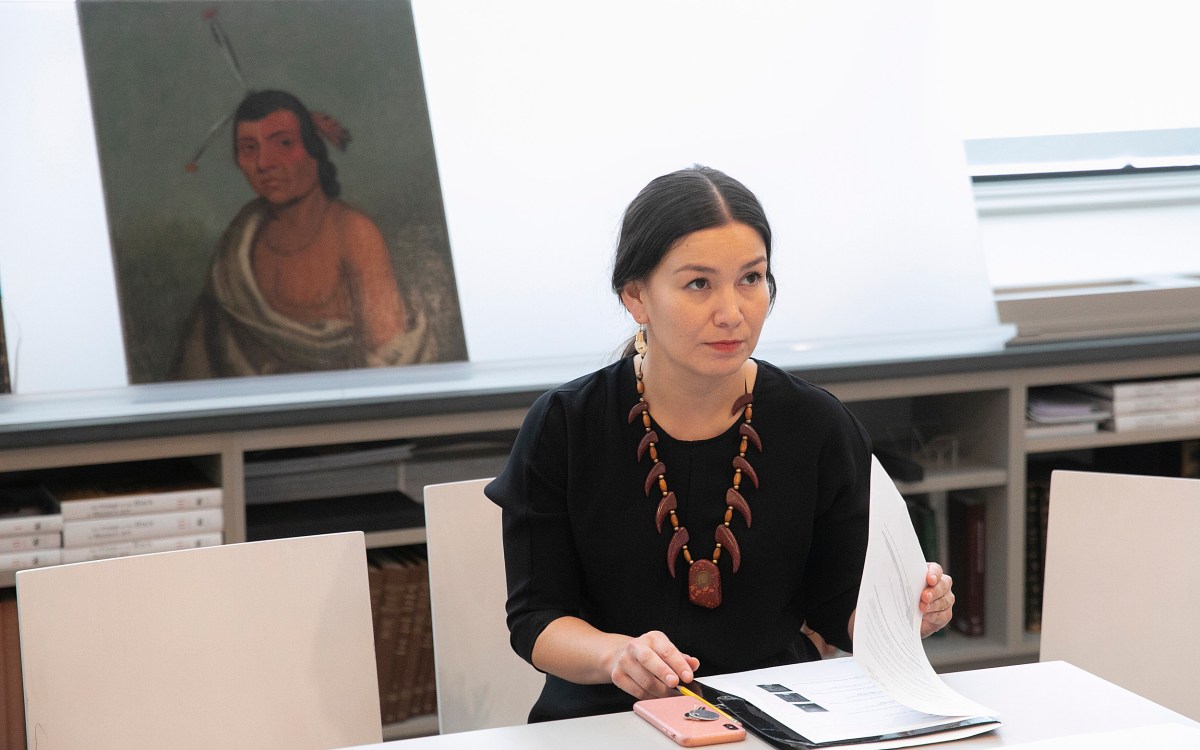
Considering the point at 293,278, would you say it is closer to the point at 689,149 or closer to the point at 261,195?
the point at 261,195

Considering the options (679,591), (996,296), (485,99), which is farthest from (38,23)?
(996,296)

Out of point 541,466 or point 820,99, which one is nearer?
point 541,466

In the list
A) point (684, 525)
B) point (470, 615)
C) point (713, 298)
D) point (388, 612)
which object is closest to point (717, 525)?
point (684, 525)

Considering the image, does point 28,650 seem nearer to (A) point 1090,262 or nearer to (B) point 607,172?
(B) point 607,172

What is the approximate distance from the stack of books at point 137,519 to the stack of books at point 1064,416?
63.0 inches

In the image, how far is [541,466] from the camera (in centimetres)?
149

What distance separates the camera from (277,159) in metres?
2.38

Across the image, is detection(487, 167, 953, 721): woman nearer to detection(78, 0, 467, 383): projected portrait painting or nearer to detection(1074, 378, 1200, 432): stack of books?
detection(78, 0, 467, 383): projected portrait painting

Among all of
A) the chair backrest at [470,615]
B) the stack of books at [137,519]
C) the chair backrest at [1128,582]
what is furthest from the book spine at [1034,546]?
the stack of books at [137,519]

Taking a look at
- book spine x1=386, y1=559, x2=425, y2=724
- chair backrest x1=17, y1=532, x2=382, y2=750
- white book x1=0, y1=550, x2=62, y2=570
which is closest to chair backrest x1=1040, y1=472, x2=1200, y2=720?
chair backrest x1=17, y1=532, x2=382, y2=750

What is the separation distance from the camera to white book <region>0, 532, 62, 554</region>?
2.06 meters

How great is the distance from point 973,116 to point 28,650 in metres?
2.51

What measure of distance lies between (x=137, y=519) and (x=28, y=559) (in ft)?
0.58

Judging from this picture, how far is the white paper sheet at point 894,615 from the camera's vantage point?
113 cm
